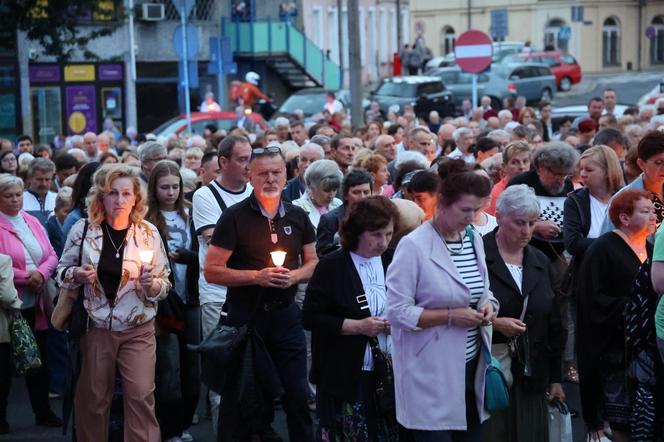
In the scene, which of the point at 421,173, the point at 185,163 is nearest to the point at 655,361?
the point at 421,173

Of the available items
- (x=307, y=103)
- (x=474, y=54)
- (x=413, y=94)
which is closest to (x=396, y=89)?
(x=413, y=94)

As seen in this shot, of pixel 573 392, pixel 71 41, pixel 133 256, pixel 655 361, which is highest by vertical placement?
pixel 71 41

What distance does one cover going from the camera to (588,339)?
7.61 meters

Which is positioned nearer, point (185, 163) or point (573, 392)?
point (573, 392)

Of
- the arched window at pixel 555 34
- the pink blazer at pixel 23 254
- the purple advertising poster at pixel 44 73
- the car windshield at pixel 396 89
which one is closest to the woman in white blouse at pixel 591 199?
the pink blazer at pixel 23 254

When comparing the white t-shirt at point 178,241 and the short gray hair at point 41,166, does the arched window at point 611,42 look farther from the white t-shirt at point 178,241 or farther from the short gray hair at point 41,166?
the white t-shirt at point 178,241

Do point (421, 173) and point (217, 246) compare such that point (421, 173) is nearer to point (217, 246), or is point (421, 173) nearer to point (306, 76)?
point (217, 246)

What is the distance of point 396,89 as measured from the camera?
38.1 m

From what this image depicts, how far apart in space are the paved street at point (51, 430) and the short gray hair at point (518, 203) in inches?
98.8

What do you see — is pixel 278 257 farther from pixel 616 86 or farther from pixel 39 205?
pixel 616 86

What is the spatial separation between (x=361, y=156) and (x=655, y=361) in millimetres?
4367

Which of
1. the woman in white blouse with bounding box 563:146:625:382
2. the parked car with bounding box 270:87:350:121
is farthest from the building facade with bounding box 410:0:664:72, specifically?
the woman in white blouse with bounding box 563:146:625:382

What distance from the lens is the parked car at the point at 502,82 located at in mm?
42500

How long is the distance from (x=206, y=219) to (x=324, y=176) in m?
1.24
